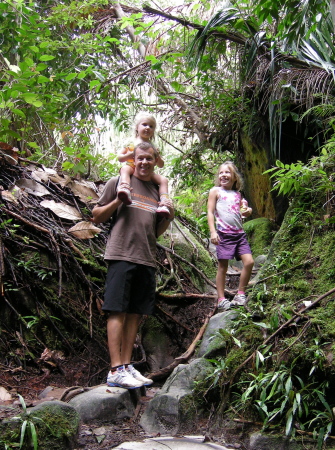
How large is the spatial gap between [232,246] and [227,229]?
0.62ft

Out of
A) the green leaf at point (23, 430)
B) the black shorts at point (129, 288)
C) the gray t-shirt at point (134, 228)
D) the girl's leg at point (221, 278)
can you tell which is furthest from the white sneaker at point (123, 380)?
the girl's leg at point (221, 278)

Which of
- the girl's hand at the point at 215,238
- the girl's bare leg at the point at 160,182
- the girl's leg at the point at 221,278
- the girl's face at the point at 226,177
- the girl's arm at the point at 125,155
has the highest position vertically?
the girl's face at the point at 226,177

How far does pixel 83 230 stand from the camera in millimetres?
4000

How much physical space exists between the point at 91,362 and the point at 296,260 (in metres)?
1.85

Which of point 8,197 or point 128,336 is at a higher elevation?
point 8,197

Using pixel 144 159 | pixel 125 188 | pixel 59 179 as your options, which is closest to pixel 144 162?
pixel 144 159

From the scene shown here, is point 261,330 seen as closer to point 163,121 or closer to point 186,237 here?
point 186,237

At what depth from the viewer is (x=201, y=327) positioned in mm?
3885

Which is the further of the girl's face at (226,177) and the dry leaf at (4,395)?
the girl's face at (226,177)

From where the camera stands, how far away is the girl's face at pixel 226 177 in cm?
446

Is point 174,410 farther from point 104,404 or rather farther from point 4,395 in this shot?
point 4,395

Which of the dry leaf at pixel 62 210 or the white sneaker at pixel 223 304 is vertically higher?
the dry leaf at pixel 62 210

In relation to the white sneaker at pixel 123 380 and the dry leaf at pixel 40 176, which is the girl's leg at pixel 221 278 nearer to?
the white sneaker at pixel 123 380

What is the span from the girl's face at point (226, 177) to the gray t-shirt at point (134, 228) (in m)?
1.37
